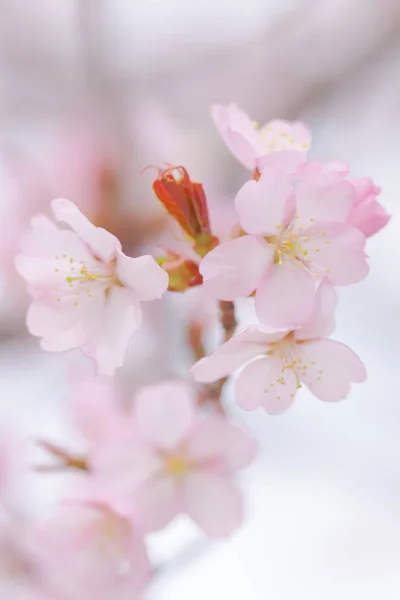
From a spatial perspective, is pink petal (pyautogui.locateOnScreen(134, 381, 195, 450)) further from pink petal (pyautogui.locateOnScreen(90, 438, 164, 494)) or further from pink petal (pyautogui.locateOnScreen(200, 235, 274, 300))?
pink petal (pyautogui.locateOnScreen(200, 235, 274, 300))

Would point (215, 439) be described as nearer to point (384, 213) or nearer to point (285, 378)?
point (285, 378)

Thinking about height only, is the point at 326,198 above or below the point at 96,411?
above

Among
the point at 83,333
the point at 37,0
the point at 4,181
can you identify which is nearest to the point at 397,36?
the point at 4,181

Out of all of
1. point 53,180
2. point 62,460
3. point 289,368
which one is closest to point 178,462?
point 62,460

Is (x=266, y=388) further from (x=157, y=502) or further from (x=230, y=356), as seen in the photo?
(x=157, y=502)

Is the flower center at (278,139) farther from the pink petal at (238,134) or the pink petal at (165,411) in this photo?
the pink petal at (165,411)

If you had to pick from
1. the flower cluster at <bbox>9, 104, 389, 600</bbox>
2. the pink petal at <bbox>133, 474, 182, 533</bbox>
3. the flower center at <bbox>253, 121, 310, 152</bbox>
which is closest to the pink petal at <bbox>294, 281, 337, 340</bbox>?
the flower cluster at <bbox>9, 104, 389, 600</bbox>

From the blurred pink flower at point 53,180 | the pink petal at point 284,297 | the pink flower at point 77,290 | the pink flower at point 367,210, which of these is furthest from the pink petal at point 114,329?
the blurred pink flower at point 53,180
